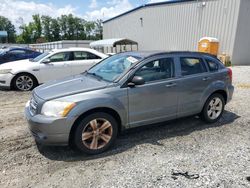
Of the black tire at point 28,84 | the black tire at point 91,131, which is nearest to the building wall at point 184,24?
the black tire at point 28,84

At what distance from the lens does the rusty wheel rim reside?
3473 millimetres

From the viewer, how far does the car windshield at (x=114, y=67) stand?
397 centimetres

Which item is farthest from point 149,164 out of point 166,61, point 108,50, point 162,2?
point 108,50

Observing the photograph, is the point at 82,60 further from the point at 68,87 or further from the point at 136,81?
the point at 136,81

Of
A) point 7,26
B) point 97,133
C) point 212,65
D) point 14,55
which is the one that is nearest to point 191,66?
point 212,65

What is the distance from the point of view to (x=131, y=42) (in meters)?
24.3

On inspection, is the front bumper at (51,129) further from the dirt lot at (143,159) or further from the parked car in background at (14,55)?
the parked car in background at (14,55)

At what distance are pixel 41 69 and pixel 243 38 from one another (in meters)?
12.7

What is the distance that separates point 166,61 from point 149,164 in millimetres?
1922

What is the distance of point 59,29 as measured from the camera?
8075 centimetres

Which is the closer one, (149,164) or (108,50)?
(149,164)

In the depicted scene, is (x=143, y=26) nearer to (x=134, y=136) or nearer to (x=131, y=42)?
(x=131, y=42)

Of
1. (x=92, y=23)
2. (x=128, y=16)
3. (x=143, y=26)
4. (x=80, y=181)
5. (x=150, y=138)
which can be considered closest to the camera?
(x=80, y=181)

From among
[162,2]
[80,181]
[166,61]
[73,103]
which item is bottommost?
[80,181]
